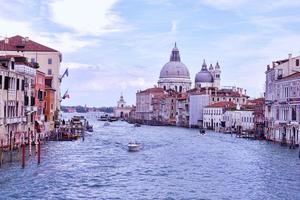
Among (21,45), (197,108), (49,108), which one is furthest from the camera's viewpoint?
(197,108)

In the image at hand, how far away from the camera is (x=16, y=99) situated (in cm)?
3728

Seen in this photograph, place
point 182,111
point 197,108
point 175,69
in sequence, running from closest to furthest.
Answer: point 197,108 < point 182,111 < point 175,69

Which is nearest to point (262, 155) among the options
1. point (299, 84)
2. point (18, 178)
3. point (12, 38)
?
point (299, 84)

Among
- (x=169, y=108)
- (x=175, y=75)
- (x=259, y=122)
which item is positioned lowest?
(x=259, y=122)

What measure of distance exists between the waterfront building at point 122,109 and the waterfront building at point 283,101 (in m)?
119

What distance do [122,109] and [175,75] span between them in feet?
125

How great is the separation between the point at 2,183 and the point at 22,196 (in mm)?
2478

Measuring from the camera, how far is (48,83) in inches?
2224

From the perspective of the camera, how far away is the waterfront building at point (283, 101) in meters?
47.5

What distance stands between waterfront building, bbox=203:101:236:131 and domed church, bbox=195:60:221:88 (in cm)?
3298

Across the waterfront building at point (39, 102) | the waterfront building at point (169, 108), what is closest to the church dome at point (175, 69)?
the waterfront building at point (169, 108)

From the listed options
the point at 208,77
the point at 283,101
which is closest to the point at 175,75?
the point at 208,77

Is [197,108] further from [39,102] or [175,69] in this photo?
[39,102]

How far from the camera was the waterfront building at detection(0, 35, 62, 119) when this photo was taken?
5597cm
